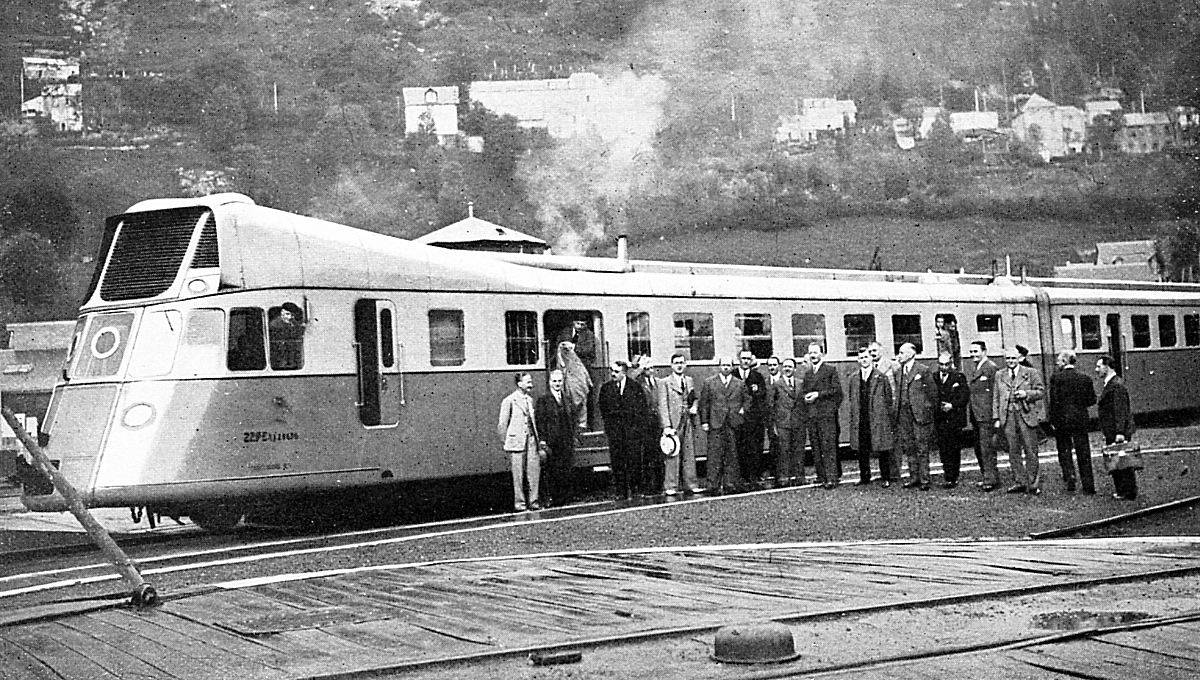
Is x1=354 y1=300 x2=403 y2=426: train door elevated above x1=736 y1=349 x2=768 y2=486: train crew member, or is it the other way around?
x1=354 y1=300 x2=403 y2=426: train door

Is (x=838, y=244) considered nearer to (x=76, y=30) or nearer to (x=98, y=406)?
(x=76, y=30)

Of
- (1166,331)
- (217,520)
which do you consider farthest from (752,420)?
(1166,331)

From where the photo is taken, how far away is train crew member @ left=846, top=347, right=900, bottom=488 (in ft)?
55.1

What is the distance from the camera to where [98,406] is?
13469 millimetres

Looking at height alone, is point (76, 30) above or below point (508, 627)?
above

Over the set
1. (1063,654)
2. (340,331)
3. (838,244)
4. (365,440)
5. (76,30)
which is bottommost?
(1063,654)

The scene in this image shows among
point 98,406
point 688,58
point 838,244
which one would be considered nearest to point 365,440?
point 98,406

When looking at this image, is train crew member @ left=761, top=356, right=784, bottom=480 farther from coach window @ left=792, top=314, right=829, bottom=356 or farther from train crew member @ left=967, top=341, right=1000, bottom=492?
coach window @ left=792, top=314, right=829, bottom=356

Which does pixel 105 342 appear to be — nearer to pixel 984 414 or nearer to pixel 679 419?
pixel 679 419

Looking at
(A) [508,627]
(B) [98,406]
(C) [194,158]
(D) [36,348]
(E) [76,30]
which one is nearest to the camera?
(A) [508,627]

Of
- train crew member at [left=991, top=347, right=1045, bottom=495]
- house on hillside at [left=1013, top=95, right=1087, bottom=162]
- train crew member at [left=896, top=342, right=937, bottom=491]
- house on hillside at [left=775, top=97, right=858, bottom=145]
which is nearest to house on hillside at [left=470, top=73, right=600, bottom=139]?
house on hillside at [left=775, top=97, right=858, bottom=145]

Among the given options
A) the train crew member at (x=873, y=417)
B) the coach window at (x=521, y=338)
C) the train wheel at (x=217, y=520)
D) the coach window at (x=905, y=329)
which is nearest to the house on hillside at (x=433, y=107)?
the coach window at (x=905, y=329)

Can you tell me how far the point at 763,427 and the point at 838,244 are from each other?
115ft

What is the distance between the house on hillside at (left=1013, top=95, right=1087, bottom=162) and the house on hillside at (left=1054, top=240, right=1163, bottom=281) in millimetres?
4213
